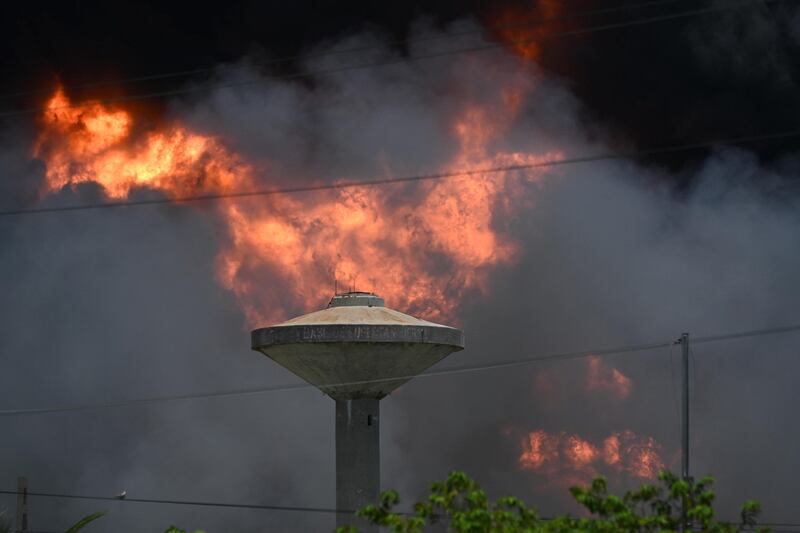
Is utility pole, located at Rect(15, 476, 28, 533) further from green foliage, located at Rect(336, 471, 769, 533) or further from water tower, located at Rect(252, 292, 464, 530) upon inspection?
green foliage, located at Rect(336, 471, 769, 533)

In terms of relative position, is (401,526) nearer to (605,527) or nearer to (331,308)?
(605,527)

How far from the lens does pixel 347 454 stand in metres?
39.8

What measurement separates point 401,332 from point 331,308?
3315 mm

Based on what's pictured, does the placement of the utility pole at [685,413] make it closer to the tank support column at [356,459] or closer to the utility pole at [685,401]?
the utility pole at [685,401]

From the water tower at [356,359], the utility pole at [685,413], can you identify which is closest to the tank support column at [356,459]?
the water tower at [356,359]

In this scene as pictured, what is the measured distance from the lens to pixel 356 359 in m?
38.9

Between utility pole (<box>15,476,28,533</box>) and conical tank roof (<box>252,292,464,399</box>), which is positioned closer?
conical tank roof (<box>252,292,464,399</box>)

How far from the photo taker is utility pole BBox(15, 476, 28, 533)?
47250 mm

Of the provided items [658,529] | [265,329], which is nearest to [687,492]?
[658,529]

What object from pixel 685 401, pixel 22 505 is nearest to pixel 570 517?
pixel 685 401

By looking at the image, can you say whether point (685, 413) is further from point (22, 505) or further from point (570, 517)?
point (22, 505)

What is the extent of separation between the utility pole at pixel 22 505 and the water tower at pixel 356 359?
45.2 feet

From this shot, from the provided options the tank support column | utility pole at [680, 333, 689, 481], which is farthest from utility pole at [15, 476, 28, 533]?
utility pole at [680, 333, 689, 481]

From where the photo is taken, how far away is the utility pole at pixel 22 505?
47.2 m
